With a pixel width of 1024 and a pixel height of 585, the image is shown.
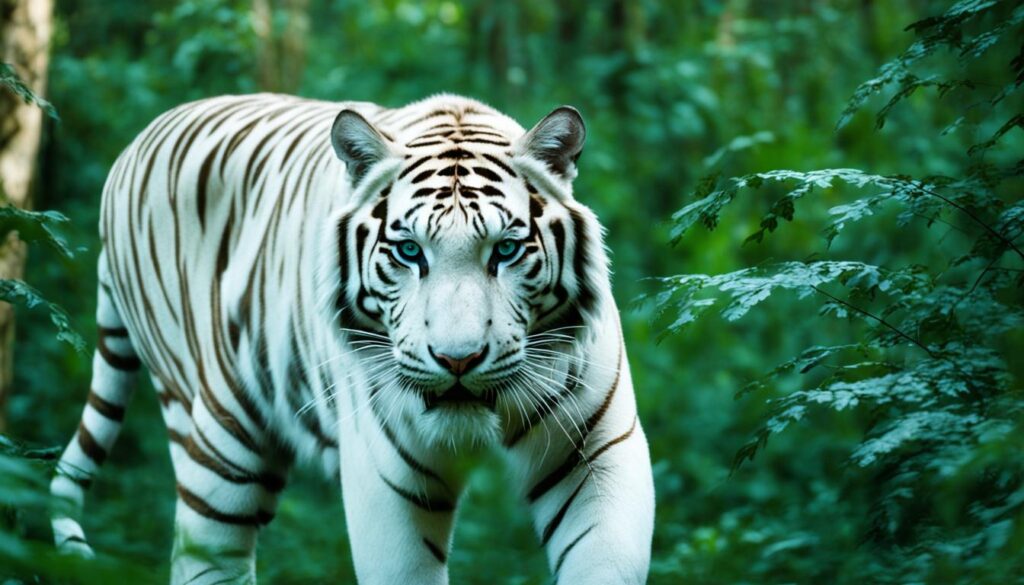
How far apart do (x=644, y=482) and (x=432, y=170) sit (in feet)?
3.08

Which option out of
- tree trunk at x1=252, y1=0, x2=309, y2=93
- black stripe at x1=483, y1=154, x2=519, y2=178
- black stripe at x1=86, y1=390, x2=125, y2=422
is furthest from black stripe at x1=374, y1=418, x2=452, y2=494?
tree trunk at x1=252, y1=0, x2=309, y2=93

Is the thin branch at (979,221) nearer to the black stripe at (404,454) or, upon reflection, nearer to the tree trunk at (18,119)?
the black stripe at (404,454)

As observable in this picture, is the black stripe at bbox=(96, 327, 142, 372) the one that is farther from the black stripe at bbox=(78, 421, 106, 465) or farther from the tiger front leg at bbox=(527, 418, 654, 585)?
the tiger front leg at bbox=(527, 418, 654, 585)

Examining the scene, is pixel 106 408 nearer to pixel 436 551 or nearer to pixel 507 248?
pixel 436 551

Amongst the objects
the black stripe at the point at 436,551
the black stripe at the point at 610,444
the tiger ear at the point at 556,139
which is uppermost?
the tiger ear at the point at 556,139

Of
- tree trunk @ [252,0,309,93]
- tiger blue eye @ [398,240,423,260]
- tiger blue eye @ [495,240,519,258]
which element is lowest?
tiger blue eye @ [398,240,423,260]

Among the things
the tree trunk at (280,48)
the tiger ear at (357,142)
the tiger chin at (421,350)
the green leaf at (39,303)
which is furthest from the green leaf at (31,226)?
the tree trunk at (280,48)

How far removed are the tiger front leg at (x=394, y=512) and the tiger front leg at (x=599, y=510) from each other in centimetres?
27

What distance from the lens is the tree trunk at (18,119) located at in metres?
4.80

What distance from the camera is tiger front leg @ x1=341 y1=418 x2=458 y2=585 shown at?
3.01 meters

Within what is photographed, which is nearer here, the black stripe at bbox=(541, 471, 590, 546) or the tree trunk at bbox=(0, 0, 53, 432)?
the black stripe at bbox=(541, 471, 590, 546)

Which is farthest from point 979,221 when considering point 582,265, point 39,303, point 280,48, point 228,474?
point 280,48

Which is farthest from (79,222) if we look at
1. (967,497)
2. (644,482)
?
(967,497)

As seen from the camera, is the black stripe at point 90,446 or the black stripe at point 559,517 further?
the black stripe at point 90,446
